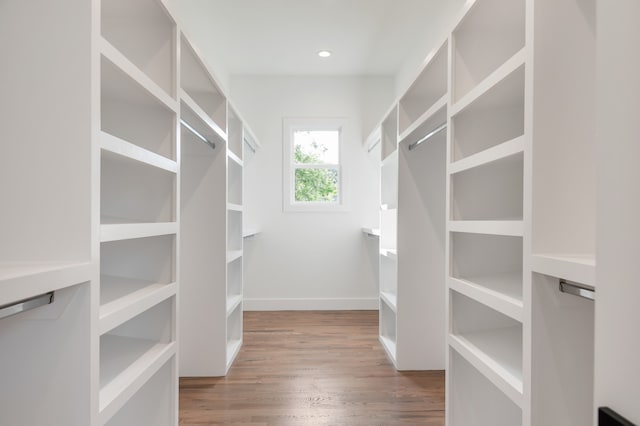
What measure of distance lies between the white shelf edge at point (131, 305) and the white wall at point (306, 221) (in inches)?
118

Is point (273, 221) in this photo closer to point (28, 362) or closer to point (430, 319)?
point (430, 319)

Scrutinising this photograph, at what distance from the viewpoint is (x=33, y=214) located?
91 cm

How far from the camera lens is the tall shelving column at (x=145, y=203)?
1.36 m

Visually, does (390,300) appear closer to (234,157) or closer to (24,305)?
(234,157)

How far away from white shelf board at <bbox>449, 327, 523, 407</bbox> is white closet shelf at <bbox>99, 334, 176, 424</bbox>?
110 centimetres

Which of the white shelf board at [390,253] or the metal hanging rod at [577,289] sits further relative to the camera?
the white shelf board at [390,253]

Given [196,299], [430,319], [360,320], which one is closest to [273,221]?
[360,320]

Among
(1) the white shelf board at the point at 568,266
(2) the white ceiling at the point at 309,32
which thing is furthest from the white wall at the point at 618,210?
(2) the white ceiling at the point at 309,32

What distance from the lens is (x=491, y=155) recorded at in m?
1.32

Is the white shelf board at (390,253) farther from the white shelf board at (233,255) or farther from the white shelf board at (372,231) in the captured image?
the white shelf board at (233,255)

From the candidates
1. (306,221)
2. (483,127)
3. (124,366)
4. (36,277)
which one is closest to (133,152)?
(36,277)

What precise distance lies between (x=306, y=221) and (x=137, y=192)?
3093 millimetres

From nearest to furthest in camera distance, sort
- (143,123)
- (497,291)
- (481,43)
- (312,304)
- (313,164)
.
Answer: (497,291)
(143,123)
(481,43)
(312,304)
(313,164)

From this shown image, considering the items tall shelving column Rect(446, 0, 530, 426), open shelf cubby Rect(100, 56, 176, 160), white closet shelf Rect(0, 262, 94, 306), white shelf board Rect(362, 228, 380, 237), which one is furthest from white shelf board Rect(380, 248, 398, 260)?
white closet shelf Rect(0, 262, 94, 306)
